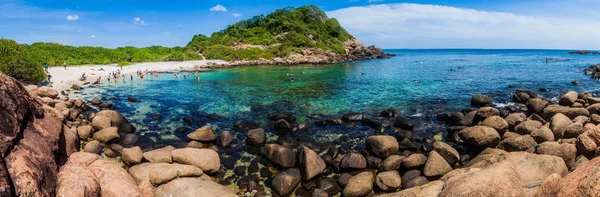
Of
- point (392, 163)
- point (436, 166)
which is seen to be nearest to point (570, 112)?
point (436, 166)

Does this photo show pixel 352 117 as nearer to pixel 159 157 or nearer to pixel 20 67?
pixel 159 157

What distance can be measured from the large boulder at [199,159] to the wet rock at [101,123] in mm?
7716

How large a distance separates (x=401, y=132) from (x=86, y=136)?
59.0 feet

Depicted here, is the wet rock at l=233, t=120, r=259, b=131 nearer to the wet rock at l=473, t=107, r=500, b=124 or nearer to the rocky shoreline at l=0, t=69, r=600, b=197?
the rocky shoreline at l=0, t=69, r=600, b=197

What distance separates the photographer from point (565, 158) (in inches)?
454

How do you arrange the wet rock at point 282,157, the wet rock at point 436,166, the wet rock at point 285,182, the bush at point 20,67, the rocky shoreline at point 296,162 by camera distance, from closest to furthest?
the rocky shoreline at point 296,162 → the wet rock at point 285,182 → the wet rock at point 436,166 → the wet rock at point 282,157 → the bush at point 20,67

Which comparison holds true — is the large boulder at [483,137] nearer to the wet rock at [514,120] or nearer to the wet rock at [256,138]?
the wet rock at [514,120]

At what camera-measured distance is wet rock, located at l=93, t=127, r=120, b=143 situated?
16.1 meters

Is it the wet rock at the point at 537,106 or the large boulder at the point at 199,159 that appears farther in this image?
the wet rock at the point at 537,106

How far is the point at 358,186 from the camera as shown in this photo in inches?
444

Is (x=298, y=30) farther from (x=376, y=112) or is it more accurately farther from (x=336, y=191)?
(x=336, y=191)

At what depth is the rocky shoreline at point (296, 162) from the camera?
25.2 feet

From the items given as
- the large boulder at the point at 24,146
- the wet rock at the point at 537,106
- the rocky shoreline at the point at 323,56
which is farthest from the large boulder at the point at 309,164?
the rocky shoreline at the point at 323,56

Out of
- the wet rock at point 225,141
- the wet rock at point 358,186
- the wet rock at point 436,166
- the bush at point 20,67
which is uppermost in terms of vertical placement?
the bush at point 20,67
